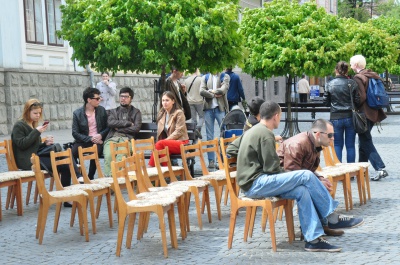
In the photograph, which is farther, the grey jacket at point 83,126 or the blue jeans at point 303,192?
the grey jacket at point 83,126

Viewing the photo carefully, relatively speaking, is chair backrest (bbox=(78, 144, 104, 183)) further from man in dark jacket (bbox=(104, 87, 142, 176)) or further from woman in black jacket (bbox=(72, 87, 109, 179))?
woman in black jacket (bbox=(72, 87, 109, 179))

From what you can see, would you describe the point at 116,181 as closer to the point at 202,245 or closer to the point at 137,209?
the point at 137,209

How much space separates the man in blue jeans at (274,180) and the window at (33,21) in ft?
58.4

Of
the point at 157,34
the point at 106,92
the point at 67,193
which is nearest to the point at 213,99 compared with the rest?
the point at 157,34

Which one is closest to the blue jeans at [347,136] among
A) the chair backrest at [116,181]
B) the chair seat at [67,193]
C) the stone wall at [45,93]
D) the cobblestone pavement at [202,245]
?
the cobblestone pavement at [202,245]

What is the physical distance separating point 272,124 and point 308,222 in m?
0.96

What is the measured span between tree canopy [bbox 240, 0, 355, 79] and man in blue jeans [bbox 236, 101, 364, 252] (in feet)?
42.1

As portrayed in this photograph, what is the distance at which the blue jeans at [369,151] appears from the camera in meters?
13.2

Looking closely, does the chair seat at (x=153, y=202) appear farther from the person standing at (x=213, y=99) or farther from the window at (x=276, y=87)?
the window at (x=276, y=87)

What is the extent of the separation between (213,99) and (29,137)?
5938 millimetres

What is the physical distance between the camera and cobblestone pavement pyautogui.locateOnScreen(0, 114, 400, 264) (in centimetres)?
760

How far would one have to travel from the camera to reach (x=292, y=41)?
837 inches

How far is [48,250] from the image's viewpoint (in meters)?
8.30

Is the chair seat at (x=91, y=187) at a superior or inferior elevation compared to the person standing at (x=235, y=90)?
inferior
